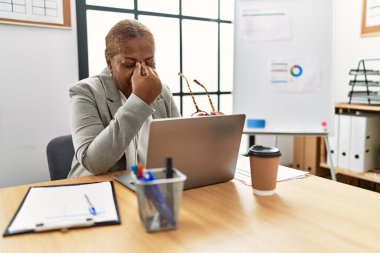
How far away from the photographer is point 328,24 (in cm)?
218

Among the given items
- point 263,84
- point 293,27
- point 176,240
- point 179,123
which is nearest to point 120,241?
point 176,240

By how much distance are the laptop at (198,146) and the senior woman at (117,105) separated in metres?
0.12

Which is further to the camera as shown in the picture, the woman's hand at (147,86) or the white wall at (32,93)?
the white wall at (32,93)

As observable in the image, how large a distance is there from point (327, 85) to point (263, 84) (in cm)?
39

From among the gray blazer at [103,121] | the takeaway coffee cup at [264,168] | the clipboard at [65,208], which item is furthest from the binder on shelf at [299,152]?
the clipboard at [65,208]

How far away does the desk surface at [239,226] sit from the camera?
642 mm

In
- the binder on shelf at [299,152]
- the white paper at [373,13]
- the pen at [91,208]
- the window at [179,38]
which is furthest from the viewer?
the binder on shelf at [299,152]

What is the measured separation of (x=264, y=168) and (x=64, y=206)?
0.49 m

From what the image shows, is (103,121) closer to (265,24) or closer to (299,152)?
(265,24)

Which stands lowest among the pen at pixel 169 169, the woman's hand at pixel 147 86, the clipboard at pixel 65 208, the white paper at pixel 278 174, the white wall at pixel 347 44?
the white paper at pixel 278 174

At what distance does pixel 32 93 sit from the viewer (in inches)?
74.4

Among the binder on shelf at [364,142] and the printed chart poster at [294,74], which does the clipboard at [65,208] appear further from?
the binder on shelf at [364,142]

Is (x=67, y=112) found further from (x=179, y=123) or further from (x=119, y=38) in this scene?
(x=179, y=123)

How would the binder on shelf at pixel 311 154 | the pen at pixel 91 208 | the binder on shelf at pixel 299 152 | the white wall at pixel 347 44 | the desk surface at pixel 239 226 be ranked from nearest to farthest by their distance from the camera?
the desk surface at pixel 239 226 < the pen at pixel 91 208 < the white wall at pixel 347 44 < the binder on shelf at pixel 311 154 < the binder on shelf at pixel 299 152
